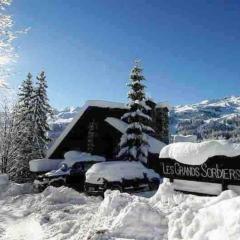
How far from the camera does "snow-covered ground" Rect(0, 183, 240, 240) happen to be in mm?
7121

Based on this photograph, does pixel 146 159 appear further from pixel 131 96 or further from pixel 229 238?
pixel 229 238

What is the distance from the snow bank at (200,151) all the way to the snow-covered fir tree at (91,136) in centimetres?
1739

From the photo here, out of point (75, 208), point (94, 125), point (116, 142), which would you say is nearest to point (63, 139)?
point (94, 125)

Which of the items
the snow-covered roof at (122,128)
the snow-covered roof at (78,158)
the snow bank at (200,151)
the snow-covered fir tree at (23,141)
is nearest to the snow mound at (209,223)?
the snow bank at (200,151)

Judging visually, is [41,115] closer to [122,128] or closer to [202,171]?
[122,128]

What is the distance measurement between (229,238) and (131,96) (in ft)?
72.3

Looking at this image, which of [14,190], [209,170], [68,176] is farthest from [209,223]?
[14,190]

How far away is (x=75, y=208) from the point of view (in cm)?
1496

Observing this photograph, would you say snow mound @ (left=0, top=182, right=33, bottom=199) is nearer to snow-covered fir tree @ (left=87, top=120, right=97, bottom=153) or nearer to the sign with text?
snow-covered fir tree @ (left=87, top=120, right=97, bottom=153)

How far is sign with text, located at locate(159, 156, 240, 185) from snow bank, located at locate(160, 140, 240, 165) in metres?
0.15

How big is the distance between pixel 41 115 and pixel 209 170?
95.8ft

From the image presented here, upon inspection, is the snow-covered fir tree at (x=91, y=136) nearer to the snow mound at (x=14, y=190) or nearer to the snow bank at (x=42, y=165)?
the snow bank at (x=42, y=165)

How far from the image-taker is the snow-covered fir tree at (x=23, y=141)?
117 ft

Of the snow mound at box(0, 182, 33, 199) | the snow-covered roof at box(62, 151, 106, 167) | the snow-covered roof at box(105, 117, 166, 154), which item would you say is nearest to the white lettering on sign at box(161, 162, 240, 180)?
the snow mound at box(0, 182, 33, 199)
